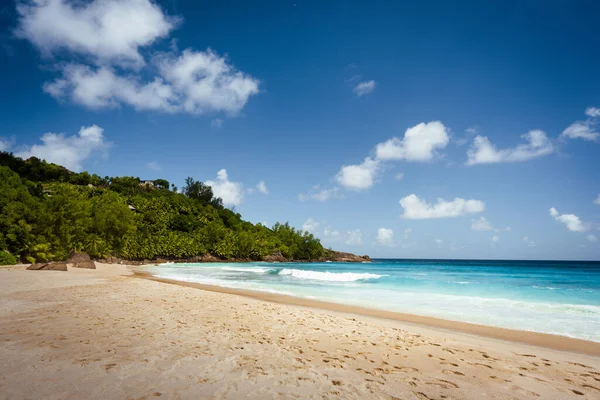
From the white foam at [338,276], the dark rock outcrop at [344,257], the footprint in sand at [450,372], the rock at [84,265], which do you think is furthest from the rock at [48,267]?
the dark rock outcrop at [344,257]

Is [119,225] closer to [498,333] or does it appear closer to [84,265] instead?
[84,265]

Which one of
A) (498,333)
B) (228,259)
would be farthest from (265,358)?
(228,259)

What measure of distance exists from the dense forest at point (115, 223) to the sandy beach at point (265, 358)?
1246 inches

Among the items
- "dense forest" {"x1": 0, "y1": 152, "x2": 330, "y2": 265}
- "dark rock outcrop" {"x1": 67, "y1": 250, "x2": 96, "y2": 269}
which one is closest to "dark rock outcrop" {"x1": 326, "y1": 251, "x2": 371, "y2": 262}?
"dense forest" {"x1": 0, "y1": 152, "x2": 330, "y2": 265}

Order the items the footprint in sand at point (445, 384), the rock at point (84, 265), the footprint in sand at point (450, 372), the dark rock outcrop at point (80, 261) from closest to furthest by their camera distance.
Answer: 1. the footprint in sand at point (445, 384)
2. the footprint in sand at point (450, 372)
3. the rock at point (84, 265)
4. the dark rock outcrop at point (80, 261)

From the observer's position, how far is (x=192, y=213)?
104m

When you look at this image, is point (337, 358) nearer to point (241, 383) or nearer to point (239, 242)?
point (241, 383)

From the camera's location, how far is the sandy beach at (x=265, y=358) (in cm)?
421

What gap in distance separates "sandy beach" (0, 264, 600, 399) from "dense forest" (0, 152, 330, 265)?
31638mm

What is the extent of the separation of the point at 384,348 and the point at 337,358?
145cm

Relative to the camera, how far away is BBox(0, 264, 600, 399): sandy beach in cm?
421

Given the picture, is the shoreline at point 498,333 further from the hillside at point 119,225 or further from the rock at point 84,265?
the hillside at point 119,225

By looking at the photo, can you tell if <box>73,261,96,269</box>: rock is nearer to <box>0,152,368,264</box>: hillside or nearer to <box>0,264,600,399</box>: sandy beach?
<box>0,152,368,264</box>: hillside

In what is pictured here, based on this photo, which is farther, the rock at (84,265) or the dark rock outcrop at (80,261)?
the dark rock outcrop at (80,261)
